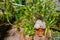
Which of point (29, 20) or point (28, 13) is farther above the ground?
point (28, 13)

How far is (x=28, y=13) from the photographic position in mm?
3010

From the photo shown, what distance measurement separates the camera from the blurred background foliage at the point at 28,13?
2963 millimetres

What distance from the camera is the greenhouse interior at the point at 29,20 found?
112 inches

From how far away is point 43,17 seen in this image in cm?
294

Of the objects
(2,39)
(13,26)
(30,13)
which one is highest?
(30,13)

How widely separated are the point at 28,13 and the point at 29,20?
0.11m

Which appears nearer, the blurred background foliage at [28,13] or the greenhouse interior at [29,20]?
the greenhouse interior at [29,20]

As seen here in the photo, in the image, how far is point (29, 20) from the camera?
300cm

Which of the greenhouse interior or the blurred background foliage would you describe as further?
the blurred background foliage

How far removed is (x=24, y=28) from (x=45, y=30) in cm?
33

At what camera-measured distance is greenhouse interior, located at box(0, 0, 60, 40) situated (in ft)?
9.34

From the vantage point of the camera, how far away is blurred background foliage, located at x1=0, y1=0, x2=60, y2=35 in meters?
2.96

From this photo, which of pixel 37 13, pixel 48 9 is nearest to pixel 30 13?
pixel 37 13

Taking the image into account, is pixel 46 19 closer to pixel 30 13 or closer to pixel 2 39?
pixel 30 13
